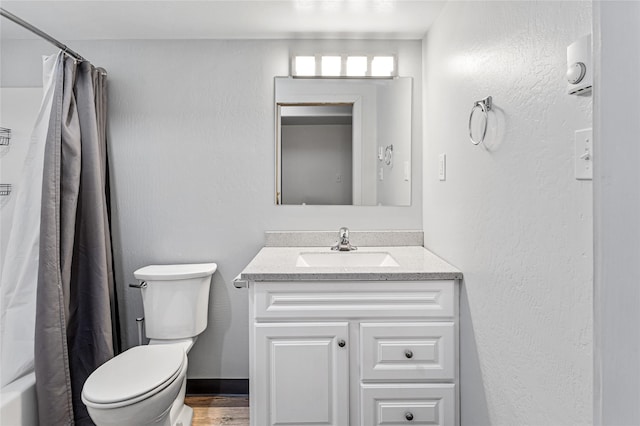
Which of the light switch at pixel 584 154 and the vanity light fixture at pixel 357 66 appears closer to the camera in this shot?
the light switch at pixel 584 154

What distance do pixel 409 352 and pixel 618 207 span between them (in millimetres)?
1296

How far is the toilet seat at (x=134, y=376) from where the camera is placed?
4.63 ft

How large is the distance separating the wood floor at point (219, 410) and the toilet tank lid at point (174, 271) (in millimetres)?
771

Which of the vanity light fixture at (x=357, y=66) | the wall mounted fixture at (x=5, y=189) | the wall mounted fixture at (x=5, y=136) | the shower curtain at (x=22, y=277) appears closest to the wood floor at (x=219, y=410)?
the shower curtain at (x=22, y=277)

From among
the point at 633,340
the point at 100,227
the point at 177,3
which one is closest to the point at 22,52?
the point at 177,3

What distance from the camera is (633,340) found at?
0.45 m

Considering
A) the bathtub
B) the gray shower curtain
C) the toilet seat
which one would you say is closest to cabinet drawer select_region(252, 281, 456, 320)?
the toilet seat

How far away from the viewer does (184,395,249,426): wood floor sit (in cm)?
204

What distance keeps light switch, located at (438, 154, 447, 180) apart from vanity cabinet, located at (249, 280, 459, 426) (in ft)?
1.79

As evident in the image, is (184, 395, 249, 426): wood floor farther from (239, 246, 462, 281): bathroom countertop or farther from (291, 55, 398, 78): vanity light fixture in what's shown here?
(291, 55, 398, 78): vanity light fixture

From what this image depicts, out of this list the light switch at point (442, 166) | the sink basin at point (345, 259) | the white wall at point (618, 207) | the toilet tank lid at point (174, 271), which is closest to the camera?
the white wall at point (618, 207)

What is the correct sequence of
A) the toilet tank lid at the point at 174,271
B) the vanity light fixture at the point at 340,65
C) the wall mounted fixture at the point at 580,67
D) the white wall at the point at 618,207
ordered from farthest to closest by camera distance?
the vanity light fixture at the point at 340,65, the toilet tank lid at the point at 174,271, the wall mounted fixture at the point at 580,67, the white wall at the point at 618,207

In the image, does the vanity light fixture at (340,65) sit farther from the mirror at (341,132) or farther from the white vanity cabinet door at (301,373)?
the white vanity cabinet door at (301,373)

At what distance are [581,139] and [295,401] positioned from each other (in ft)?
4.69
